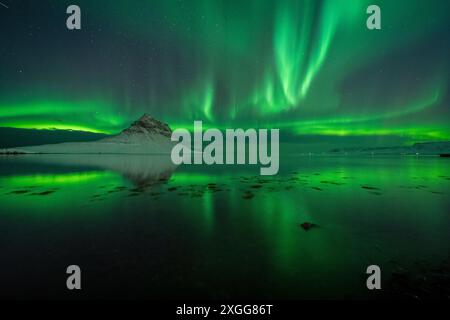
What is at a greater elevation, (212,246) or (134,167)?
(134,167)

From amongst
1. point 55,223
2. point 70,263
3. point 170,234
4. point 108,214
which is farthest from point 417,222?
point 55,223

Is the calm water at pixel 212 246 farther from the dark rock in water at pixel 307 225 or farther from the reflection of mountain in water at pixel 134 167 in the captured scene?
the reflection of mountain in water at pixel 134 167

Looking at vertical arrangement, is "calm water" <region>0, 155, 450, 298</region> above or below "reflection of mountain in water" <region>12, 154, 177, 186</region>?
below

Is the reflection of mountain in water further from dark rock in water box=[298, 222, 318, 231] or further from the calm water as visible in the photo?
dark rock in water box=[298, 222, 318, 231]

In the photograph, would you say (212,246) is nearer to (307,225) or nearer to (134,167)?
(307,225)

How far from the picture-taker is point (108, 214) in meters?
10.0

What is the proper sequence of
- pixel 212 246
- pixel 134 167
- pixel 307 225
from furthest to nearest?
pixel 134 167
pixel 307 225
pixel 212 246

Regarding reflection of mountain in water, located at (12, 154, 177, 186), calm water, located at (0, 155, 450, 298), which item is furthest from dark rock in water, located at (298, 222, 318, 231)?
reflection of mountain in water, located at (12, 154, 177, 186)

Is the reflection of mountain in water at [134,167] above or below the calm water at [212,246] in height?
above

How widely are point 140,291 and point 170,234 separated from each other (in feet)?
10.3

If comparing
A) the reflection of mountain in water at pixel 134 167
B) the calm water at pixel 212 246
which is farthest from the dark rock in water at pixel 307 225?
the reflection of mountain in water at pixel 134 167

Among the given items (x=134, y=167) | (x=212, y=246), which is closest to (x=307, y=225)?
(x=212, y=246)

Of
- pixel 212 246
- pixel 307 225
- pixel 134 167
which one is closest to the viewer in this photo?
pixel 212 246
